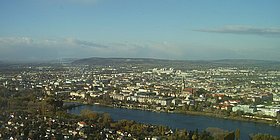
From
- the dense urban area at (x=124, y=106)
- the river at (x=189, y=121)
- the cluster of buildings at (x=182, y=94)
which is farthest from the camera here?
the cluster of buildings at (x=182, y=94)

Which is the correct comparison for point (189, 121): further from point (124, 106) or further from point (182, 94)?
point (182, 94)

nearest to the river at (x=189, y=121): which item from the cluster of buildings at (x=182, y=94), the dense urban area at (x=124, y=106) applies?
the dense urban area at (x=124, y=106)

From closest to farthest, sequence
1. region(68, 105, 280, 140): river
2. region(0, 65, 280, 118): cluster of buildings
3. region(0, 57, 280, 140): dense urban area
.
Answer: region(0, 57, 280, 140): dense urban area < region(68, 105, 280, 140): river < region(0, 65, 280, 118): cluster of buildings

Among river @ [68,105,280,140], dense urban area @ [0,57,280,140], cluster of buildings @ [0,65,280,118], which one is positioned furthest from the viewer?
cluster of buildings @ [0,65,280,118]

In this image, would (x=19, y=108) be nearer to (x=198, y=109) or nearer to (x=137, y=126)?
(x=137, y=126)

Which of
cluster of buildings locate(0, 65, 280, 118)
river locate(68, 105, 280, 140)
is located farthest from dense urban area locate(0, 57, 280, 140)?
river locate(68, 105, 280, 140)

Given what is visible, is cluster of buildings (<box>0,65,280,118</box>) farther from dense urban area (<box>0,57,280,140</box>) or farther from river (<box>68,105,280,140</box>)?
river (<box>68,105,280,140</box>)

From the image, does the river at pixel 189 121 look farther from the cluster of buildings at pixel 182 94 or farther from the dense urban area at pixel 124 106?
the cluster of buildings at pixel 182 94

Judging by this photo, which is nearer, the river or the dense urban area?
the dense urban area
